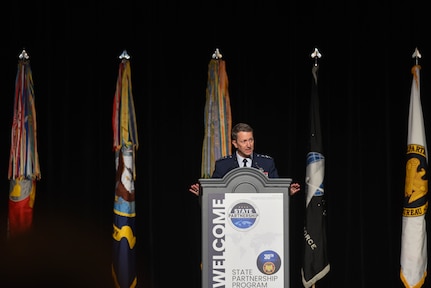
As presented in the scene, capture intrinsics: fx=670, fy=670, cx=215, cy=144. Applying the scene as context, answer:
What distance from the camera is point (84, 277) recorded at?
5.67 m

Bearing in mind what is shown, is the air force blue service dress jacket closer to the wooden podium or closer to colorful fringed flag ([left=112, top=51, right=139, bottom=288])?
the wooden podium

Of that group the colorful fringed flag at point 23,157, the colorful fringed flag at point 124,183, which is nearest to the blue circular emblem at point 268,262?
the colorful fringed flag at point 124,183

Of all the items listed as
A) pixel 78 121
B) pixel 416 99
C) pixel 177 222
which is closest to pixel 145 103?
pixel 78 121

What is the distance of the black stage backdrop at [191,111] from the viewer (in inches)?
225

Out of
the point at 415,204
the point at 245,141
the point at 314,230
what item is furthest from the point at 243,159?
the point at 415,204

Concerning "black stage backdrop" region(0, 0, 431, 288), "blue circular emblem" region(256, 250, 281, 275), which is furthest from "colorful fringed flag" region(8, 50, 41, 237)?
"blue circular emblem" region(256, 250, 281, 275)

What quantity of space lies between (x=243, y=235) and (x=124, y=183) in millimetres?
2061

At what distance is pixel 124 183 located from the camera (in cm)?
536

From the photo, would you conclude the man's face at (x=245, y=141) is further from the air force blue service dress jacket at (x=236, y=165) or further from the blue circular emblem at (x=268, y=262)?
the blue circular emblem at (x=268, y=262)

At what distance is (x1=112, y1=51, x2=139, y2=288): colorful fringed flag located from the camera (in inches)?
210

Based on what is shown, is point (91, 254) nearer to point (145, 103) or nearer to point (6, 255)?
point (6, 255)

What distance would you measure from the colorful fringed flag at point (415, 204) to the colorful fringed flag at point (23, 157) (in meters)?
2.99

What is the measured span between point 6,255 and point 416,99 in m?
3.61

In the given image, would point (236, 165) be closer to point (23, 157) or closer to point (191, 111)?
point (191, 111)
